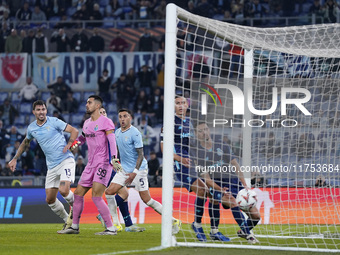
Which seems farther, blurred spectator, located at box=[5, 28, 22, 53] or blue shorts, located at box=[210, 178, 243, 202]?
blurred spectator, located at box=[5, 28, 22, 53]

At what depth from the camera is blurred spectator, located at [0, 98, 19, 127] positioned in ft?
63.2

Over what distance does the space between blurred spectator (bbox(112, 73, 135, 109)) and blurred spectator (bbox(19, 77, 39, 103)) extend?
236 cm

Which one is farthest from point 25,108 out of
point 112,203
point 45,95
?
point 112,203

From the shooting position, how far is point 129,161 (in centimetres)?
1075

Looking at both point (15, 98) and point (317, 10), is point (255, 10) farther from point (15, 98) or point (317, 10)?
point (15, 98)

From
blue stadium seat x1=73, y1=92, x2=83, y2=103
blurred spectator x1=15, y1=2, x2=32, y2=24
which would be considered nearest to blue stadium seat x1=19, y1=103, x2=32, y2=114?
blue stadium seat x1=73, y1=92, x2=83, y2=103

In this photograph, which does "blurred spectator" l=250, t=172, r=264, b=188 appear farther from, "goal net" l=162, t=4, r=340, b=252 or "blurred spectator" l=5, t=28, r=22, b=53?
"blurred spectator" l=5, t=28, r=22, b=53

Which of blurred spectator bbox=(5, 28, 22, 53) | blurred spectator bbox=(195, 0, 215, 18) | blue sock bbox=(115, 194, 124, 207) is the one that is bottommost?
blue sock bbox=(115, 194, 124, 207)

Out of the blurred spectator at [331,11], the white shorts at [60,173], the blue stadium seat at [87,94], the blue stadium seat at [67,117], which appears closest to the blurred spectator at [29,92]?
the blue stadium seat at [67,117]

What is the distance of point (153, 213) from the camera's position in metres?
14.1

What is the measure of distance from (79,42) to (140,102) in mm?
2750

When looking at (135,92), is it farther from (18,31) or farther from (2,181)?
(2,181)

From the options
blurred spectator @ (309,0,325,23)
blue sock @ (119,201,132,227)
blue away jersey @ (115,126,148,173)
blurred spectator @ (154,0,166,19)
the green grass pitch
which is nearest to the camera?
the green grass pitch

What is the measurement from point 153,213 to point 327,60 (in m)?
5.60
